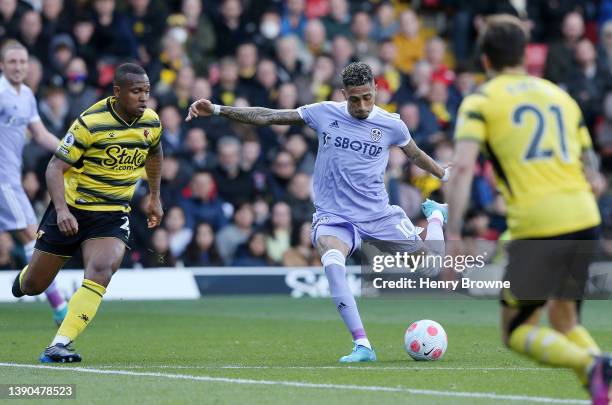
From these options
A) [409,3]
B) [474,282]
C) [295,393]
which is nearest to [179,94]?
[474,282]

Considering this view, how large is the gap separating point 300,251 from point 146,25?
4.34 meters

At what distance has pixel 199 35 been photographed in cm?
2108

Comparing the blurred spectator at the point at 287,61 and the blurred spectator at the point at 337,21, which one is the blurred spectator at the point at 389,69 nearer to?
the blurred spectator at the point at 337,21

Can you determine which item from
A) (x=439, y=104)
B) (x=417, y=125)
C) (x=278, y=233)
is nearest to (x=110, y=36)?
(x=278, y=233)

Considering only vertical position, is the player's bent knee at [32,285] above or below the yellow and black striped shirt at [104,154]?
below

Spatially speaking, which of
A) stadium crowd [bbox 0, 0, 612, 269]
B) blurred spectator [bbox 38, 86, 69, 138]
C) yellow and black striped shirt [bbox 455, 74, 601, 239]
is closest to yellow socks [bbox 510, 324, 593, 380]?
yellow and black striped shirt [bbox 455, 74, 601, 239]

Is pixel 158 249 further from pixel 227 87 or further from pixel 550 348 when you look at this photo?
pixel 550 348

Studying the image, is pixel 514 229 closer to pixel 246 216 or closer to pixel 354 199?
pixel 354 199

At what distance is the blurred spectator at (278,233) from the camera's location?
19.3m

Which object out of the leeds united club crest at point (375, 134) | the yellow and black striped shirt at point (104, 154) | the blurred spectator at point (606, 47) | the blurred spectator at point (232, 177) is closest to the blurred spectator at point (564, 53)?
the blurred spectator at point (606, 47)

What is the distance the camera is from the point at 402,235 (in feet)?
38.9

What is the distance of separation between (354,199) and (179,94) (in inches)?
336

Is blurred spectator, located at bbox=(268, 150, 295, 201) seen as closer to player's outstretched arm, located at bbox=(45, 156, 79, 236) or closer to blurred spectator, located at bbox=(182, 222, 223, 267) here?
blurred spectator, located at bbox=(182, 222, 223, 267)

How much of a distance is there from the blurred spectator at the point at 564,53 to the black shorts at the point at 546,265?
15712mm
